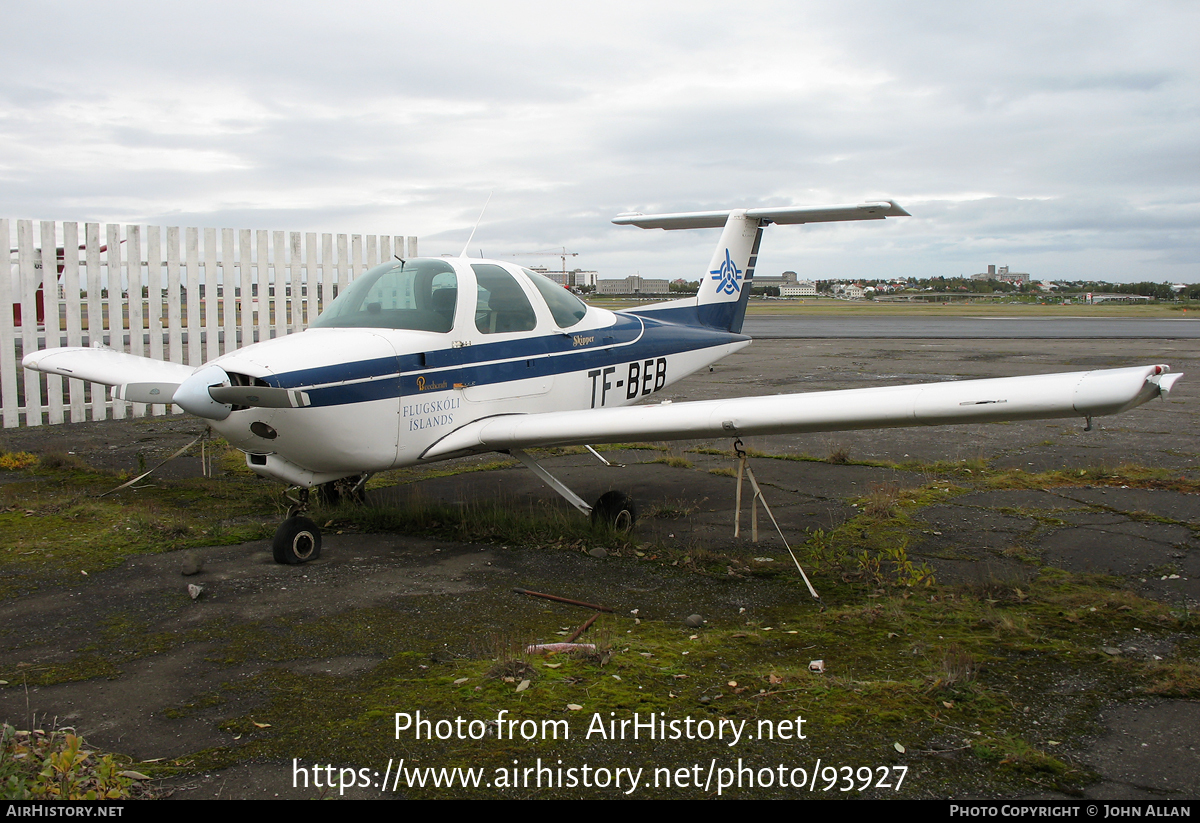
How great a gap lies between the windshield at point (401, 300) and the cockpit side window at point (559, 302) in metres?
→ 0.99

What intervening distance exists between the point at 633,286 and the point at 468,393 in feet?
223

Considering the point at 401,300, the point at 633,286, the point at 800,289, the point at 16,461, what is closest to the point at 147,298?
the point at 16,461

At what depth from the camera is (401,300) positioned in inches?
254

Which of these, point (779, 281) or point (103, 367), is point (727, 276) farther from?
point (779, 281)

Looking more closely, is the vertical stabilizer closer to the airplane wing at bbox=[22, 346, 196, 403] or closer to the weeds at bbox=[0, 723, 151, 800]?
the airplane wing at bbox=[22, 346, 196, 403]

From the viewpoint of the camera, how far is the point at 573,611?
4.93 metres

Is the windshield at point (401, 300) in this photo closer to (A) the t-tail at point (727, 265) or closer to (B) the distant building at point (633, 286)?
(A) the t-tail at point (727, 265)

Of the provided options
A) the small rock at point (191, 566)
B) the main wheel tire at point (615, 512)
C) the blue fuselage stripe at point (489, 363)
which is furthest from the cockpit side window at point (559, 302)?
the small rock at point (191, 566)

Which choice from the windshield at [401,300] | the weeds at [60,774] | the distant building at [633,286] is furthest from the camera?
the distant building at [633,286]

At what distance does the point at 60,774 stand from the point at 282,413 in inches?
115

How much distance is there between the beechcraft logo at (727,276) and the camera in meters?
10.4

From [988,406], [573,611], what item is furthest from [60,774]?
[988,406]

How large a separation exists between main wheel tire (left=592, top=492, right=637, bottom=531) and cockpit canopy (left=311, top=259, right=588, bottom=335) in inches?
64.4
